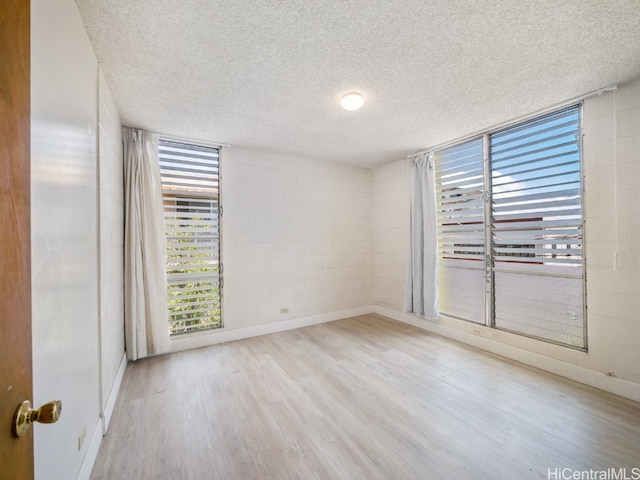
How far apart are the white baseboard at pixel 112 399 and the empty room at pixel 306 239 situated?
0.03m

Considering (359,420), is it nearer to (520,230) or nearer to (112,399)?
(112,399)

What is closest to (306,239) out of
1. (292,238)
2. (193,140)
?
(292,238)

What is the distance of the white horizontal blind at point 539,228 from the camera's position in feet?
8.19

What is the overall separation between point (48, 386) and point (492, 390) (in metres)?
2.92

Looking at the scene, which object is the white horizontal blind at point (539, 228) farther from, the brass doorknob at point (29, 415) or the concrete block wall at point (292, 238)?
the brass doorknob at point (29, 415)

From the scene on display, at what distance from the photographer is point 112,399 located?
2105 millimetres

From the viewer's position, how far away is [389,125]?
2936 millimetres

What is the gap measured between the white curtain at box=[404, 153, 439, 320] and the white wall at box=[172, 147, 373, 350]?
37.8 inches

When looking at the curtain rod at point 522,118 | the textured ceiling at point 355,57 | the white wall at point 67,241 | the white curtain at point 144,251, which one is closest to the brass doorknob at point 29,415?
the white wall at point 67,241

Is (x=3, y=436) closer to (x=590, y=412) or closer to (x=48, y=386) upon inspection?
(x=48, y=386)

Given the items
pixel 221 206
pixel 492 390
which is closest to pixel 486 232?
pixel 492 390

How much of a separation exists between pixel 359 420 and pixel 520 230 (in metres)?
2.48

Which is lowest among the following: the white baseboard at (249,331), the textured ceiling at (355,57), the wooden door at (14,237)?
the white baseboard at (249,331)

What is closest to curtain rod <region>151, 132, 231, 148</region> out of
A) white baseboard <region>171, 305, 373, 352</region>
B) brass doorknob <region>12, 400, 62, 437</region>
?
white baseboard <region>171, 305, 373, 352</region>
